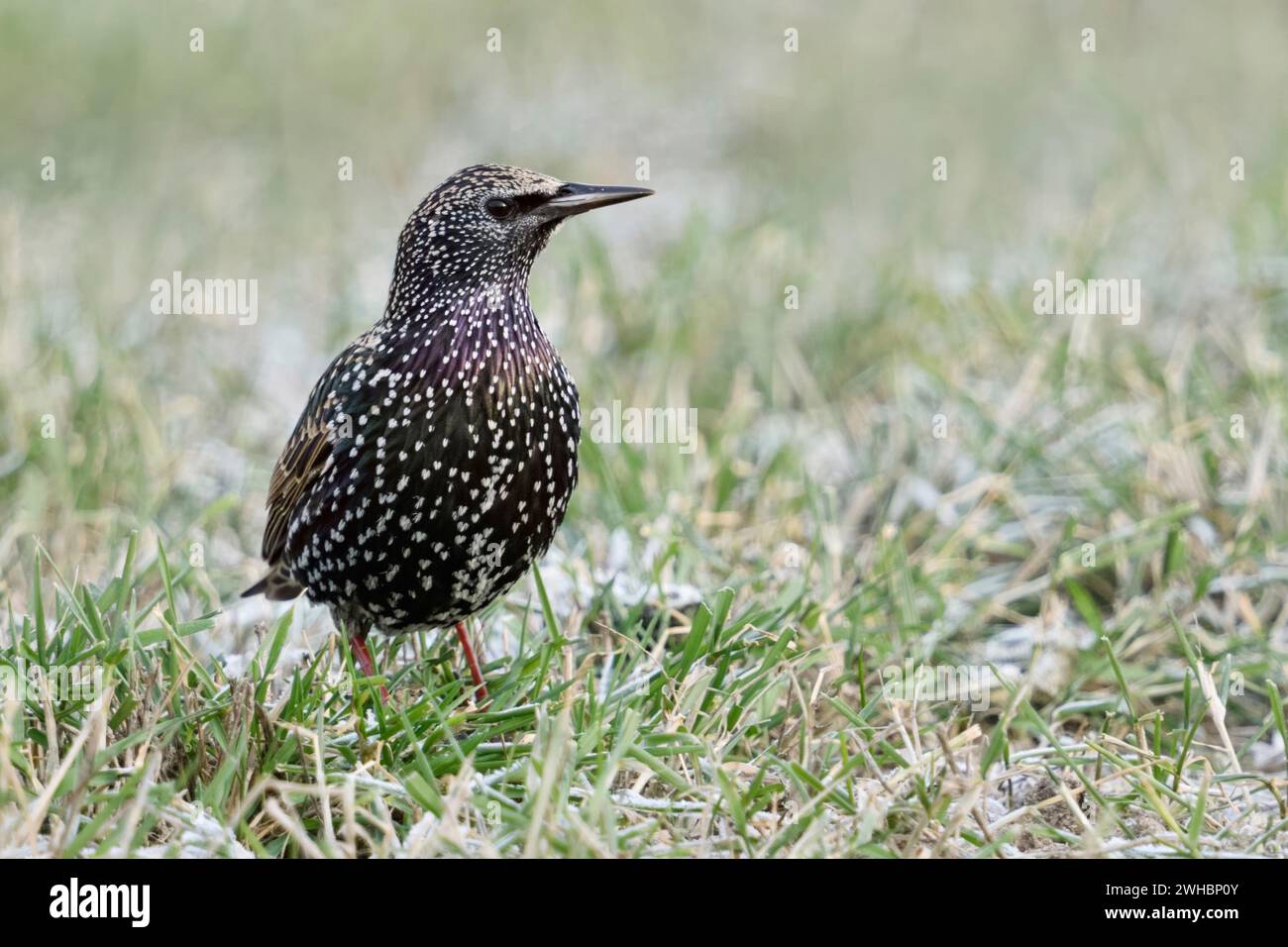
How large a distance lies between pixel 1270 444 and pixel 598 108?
531cm

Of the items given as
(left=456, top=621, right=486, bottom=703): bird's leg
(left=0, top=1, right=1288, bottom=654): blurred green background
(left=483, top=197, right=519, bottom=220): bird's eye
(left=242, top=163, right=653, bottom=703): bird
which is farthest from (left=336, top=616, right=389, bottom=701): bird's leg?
(left=483, top=197, right=519, bottom=220): bird's eye

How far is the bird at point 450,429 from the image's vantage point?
3.73 m

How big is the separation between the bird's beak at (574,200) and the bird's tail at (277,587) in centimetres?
129

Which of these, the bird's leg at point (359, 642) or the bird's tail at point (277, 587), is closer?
the bird's leg at point (359, 642)

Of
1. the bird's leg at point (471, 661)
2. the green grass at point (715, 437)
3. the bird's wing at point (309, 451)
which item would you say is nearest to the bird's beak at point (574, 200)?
the bird's wing at point (309, 451)

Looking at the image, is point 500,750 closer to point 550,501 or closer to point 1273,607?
point 550,501

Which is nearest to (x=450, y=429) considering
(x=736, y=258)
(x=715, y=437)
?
(x=715, y=437)

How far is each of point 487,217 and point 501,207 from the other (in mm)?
43

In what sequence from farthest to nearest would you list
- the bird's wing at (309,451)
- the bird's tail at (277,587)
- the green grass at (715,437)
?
the bird's tail at (277,587) → the bird's wing at (309,451) → the green grass at (715,437)

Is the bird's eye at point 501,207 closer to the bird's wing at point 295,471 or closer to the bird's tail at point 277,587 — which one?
the bird's wing at point 295,471

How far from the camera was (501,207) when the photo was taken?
389 centimetres

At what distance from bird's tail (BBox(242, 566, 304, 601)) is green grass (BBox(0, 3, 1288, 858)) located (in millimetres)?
157

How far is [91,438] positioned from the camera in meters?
5.58
